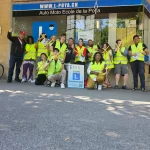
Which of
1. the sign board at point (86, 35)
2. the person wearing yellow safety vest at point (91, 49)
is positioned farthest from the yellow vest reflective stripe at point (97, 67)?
the sign board at point (86, 35)

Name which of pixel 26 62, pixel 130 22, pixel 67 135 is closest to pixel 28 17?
pixel 26 62

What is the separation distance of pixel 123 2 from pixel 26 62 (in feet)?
13.9

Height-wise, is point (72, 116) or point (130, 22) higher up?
point (130, 22)

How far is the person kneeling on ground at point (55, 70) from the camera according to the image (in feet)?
34.3

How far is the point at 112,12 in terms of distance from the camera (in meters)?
11.5

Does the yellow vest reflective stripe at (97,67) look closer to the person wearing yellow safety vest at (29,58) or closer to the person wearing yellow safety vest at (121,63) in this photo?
the person wearing yellow safety vest at (121,63)

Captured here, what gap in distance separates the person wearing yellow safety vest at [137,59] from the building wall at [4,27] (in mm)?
5346

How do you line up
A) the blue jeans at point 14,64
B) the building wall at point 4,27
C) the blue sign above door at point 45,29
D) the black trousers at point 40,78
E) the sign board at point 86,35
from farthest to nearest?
the building wall at point 4,27 → the blue sign above door at point 45,29 → the sign board at point 86,35 → the blue jeans at point 14,64 → the black trousers at point 40,78

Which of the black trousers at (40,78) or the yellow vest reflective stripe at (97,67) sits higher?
Result: the yellow vest reflective stripe at (97,67)

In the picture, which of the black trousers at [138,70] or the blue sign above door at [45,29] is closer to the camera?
the black trousers at [138,70]

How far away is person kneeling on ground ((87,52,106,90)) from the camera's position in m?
10.0

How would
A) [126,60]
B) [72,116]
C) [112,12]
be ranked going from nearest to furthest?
1. [72,116]
2. [126,60]
3. [112,12]

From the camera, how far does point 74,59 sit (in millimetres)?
11016

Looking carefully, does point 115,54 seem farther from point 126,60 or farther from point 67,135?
point 67,135
